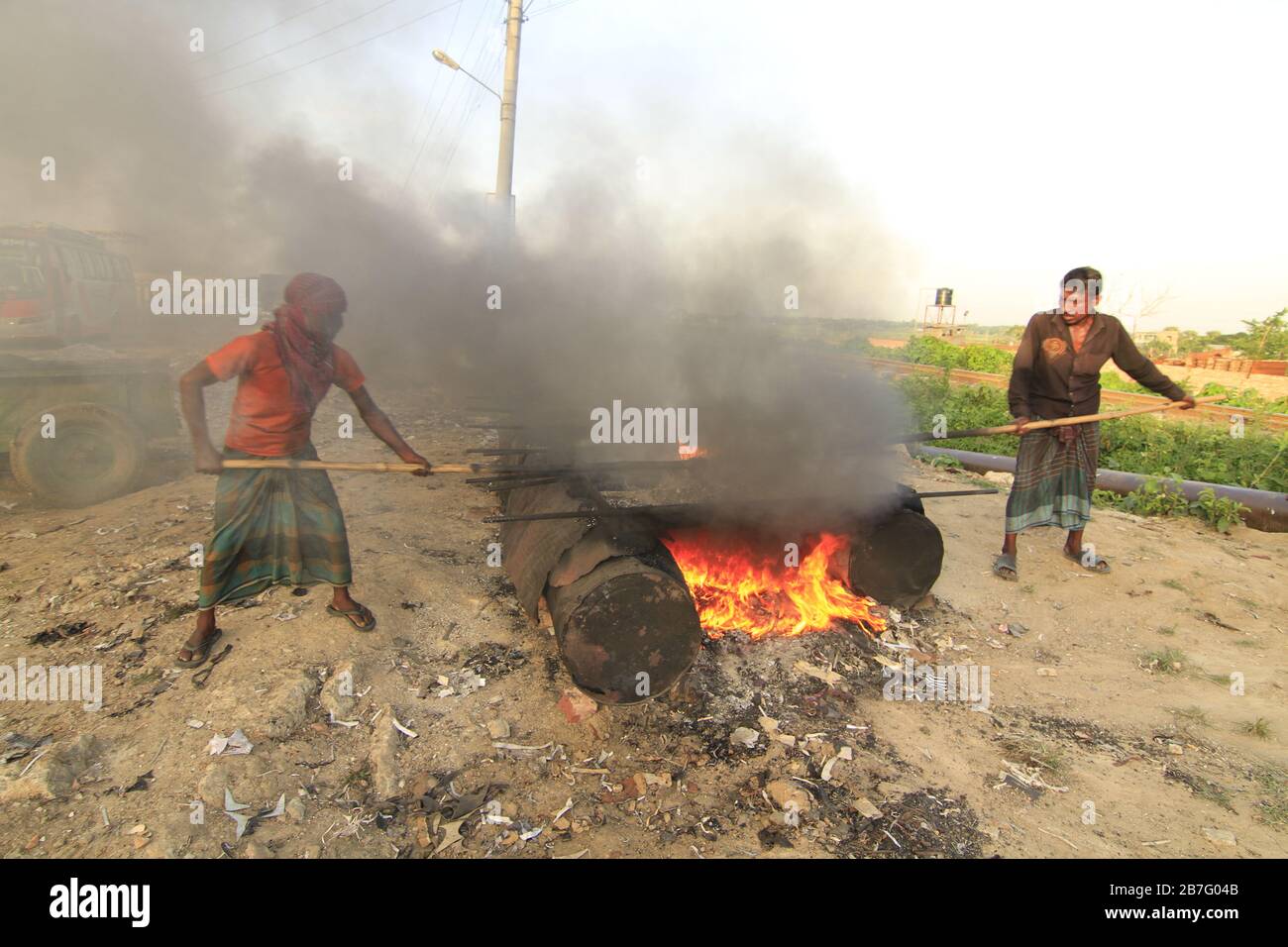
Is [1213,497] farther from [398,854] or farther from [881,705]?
[398,854]

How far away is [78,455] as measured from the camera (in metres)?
5.74

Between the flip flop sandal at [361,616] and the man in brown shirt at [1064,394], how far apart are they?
487 cm

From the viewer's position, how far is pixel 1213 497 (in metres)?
6.46

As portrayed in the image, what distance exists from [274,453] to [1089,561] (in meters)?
6.52

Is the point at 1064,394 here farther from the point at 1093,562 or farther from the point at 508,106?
the point at 508,106

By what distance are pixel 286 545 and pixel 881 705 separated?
3711mm

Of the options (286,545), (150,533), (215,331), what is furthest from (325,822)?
(215,331)

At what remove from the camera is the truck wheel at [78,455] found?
549 cm

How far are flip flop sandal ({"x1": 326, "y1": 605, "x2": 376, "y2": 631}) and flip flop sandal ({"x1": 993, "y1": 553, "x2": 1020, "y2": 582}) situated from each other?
198 inches

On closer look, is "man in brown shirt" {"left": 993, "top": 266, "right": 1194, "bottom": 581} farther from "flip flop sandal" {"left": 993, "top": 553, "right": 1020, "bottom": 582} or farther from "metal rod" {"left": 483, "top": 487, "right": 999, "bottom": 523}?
"metal rod" {"left": 483, "top": 487, "right": 999, "bottom": 523}
